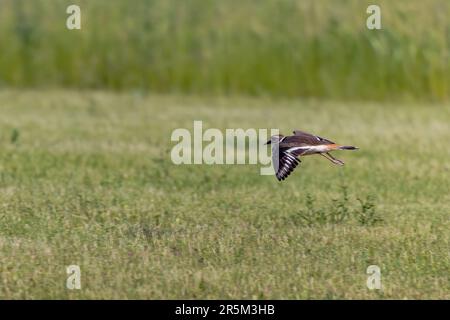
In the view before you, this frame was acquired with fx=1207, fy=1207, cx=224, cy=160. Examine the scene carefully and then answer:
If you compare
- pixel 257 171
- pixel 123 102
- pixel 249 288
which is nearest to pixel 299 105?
pixel 123 102

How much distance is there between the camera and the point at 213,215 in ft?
30.3

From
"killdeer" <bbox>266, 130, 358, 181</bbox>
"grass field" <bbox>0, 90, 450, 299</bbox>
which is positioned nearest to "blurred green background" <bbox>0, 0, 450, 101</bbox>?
"grass field" <bbox>0, 90, 450, 299</bbox>

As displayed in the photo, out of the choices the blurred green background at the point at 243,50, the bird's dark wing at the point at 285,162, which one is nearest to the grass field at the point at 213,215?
the bird's dark wing at the point at 285,162

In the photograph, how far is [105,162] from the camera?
11641mm

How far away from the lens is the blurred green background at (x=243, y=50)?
56.3ft

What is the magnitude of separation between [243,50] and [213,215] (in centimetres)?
848

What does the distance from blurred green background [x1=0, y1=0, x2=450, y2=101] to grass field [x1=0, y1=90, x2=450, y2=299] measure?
2.60m

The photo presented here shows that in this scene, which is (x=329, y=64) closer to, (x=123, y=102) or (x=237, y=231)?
(x=123, y=102)

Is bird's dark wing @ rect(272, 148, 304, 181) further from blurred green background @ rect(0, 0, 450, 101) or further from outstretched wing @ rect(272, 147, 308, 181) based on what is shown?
blurred green background @ rect(0, 0, 450, 101)

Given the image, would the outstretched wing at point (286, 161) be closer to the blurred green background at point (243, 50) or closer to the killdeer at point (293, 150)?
the killdeer at point (293, 150)

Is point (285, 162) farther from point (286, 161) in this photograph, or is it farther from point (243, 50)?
point (243, 50)

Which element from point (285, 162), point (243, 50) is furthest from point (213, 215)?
point (243, 50)

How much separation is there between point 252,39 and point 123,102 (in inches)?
95.2

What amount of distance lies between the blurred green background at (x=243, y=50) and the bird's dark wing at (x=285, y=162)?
8.54 meters
